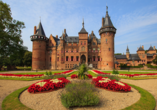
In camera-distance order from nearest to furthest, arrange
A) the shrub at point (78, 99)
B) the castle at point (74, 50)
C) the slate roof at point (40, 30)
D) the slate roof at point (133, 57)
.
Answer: the shrub at point (78, 99) < the castle at point (74, 50) < the slate roof at point (40, 30) < the slate roof at point (133, 57)

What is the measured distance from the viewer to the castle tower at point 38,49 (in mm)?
39162

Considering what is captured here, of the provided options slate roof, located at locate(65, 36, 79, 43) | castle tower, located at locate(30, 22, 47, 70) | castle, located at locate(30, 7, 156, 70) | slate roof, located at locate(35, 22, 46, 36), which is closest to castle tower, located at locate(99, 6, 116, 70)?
castle, located at locate(30, 7, 156, 70)

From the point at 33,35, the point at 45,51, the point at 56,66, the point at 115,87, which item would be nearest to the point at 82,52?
the point at 56,66

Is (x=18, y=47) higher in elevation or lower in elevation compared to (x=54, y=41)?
lower

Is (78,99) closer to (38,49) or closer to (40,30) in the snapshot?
(38,49)

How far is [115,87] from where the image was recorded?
7121 mm

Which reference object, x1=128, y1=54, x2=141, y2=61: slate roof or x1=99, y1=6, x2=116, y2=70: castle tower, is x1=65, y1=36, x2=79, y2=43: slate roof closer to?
x1=99, y1=6, x2=116, y2=70: castle tower

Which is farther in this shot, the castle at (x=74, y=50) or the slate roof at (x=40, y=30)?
the slate roof at (x=40, y=30)

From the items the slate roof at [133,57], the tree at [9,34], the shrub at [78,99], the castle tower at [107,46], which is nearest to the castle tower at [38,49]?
the tree at [9,34]

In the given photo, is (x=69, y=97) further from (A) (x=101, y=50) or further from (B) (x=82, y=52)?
(A) (x=101, y=50)

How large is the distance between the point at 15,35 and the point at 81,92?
36221 millimetres

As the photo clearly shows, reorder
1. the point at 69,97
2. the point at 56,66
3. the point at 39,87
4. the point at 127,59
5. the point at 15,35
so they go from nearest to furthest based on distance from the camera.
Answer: the point at 69,97, the point at 39,87, the point at 15,35, the point at 56,66, the point at 127,59

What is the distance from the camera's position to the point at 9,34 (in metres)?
31.2

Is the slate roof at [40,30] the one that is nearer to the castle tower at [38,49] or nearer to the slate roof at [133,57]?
the castle tower at [38,49]
